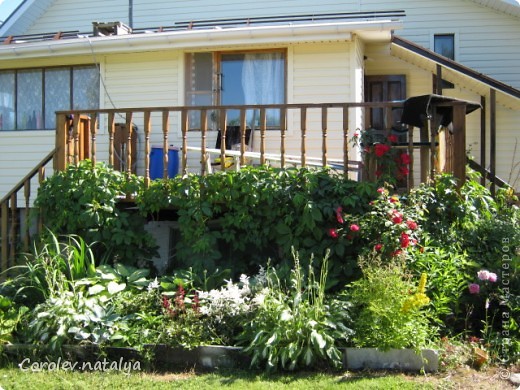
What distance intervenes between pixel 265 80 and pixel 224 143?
3.19m

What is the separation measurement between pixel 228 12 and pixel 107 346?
959 centimetres

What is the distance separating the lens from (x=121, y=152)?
9.05 m

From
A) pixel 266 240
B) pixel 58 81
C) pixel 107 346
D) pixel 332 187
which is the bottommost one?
pixel 107 346

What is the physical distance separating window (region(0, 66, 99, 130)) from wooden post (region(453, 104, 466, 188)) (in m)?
6.57

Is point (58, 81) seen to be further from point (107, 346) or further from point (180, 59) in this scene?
point (107, 346)

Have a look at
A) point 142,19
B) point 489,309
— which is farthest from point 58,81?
point 489,309

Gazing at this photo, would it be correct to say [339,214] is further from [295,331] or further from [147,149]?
[147,149]

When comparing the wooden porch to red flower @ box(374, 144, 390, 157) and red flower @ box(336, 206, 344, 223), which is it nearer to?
red flower @ box(374, 144, 390, 157)

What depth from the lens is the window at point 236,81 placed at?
31.1 feet

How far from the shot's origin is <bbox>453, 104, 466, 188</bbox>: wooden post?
6152mm

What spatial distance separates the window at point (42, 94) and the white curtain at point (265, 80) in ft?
9.27

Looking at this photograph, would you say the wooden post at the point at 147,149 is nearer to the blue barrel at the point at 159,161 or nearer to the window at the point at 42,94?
the blue barrel at the point at 159,161

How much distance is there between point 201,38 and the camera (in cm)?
913

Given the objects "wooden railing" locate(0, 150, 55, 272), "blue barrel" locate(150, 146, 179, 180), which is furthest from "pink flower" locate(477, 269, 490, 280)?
"wooden railing" locate(0, 150, 55, 272)
